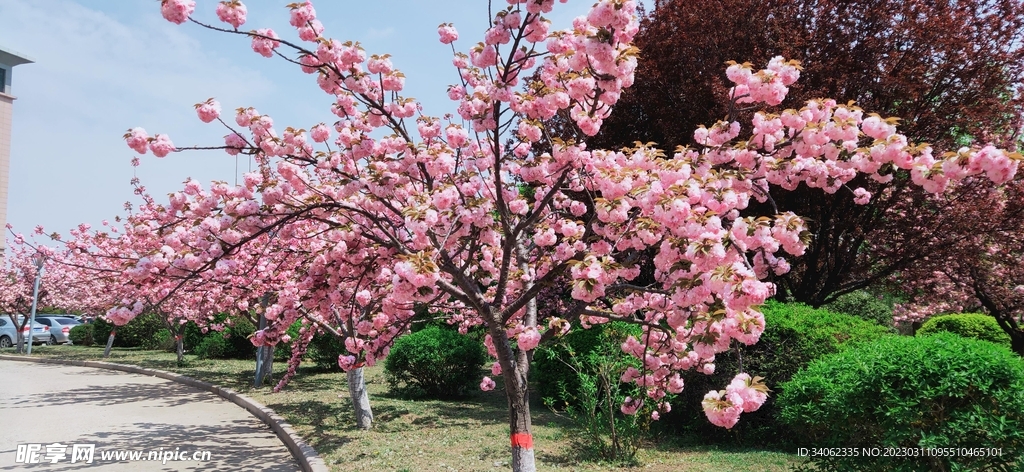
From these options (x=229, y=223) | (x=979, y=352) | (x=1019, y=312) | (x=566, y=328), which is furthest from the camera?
(x=1019, y=312)

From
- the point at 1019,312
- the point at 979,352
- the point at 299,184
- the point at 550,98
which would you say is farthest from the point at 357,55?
the point at 1019,312

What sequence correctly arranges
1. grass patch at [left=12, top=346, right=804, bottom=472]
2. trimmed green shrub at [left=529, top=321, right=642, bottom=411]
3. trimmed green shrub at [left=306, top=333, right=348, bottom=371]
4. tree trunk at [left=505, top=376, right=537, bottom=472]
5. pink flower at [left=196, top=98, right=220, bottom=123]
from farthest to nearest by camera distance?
trimmed green shrub at [left=306, top=333, right=348, bottom=371]
trimmed green shrub at [left=529, top=321, right=642, bottom=411]
grass patch at [left=12, top=346, right=804, bottom=472]
pink flower at [left=196, top=98, right=220, bottom=123]
tree trunk at [left=505, top=376, right=537, bottom=472]

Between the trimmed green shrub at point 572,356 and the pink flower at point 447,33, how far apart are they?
3380 millimetres

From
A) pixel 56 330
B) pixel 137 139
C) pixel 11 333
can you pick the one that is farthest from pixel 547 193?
pixel 56 330

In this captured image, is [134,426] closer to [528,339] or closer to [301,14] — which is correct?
[301,14]

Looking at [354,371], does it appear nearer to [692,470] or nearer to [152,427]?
[152,427]

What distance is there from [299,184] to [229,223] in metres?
0.77

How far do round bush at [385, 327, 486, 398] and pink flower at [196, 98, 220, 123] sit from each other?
653 centimetres

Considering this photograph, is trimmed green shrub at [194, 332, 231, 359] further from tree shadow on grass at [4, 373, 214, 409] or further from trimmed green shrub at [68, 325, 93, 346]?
trimmed green shrub at [68, 325, 93, 346]

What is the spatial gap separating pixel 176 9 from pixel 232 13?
37cm

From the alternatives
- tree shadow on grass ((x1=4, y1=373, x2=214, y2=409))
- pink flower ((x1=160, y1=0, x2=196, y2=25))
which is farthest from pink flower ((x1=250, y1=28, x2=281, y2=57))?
tree shadow on grass ((x1=4, y1=373, x2=214, y2=409))

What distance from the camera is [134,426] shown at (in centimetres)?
823

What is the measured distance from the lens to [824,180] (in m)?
3.67

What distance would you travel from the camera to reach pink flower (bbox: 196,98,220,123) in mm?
4262
